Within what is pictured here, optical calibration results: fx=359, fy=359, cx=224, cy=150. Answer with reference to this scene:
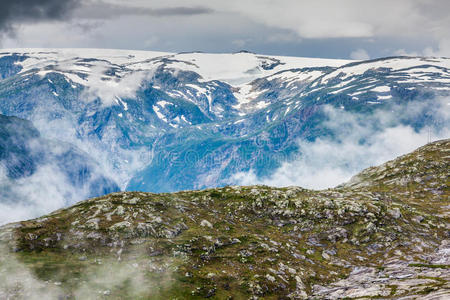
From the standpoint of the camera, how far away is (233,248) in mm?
91688

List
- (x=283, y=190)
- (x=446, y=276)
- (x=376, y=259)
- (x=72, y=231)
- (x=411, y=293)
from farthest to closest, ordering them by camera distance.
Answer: (x=283, y=190) → (x=376, y=259) → (x=72, y=231) → (x=446, y=276) → (x=411, y=293)

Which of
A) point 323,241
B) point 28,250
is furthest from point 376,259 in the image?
point 28,250

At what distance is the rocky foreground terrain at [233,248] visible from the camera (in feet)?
232

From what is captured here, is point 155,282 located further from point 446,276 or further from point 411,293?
point 446,276

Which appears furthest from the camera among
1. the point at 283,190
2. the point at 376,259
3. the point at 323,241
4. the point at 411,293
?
the point at 283,190

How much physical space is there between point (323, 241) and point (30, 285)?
74707 millimetres

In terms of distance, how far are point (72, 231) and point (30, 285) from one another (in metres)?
23.0

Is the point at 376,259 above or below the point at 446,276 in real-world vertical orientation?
below

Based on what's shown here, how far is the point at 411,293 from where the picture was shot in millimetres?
64000

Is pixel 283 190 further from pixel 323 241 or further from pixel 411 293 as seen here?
pixel 411 293

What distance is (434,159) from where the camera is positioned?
170750 mm

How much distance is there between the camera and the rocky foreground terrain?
7056 centimetres

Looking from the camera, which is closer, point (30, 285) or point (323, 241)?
point (30, 285)

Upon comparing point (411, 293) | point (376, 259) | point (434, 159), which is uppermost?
point (434, 159)
